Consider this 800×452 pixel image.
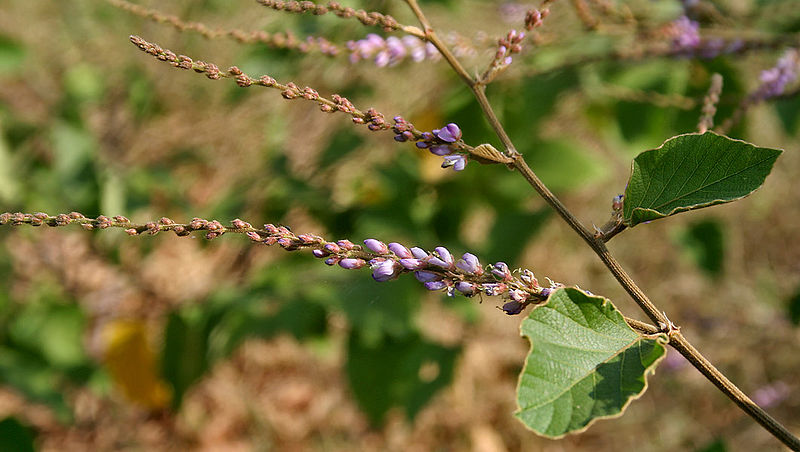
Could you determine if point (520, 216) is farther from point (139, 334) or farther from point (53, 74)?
point (53, 74)

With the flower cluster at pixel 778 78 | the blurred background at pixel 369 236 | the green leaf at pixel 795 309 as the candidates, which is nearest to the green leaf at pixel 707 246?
the blurred background at pixel 369 236

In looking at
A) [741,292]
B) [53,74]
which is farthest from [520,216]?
[53,74]

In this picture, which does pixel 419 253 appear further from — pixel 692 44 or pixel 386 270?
pixel 692 44

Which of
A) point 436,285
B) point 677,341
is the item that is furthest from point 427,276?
point 677,341

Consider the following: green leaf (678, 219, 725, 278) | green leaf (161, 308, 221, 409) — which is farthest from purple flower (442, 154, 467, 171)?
green leaf (678, 219, 725, 278)

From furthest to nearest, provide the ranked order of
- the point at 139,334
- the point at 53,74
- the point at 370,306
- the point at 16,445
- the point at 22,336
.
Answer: the point at 53,74 → the point at 139,334 → the point at 22,336 → the point at 370,306 → the point at 16,445

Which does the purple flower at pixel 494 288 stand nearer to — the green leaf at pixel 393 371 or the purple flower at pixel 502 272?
the purple flower at pixel 502 272

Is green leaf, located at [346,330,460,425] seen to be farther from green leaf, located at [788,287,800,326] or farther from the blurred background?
green leaf, located at [788,287,800,326]
